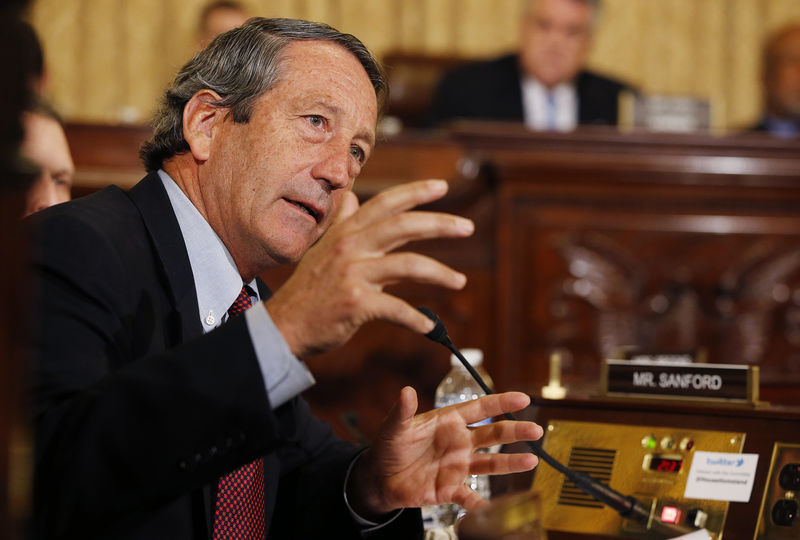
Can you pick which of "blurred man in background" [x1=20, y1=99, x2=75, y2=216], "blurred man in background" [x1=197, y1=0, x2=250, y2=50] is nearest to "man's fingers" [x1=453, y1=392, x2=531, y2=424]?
"blurred man in background" [x1=20, y1=99, x2=75, y2=216]

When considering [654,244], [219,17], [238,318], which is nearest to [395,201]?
[238,318]

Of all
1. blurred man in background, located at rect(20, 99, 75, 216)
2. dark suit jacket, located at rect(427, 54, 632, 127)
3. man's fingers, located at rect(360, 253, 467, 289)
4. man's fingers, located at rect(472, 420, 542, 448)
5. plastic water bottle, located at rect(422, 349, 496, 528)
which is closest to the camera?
man's fingers, located at rect(360, 253, 467, 289)

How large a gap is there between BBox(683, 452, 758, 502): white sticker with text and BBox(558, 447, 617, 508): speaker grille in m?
0.12

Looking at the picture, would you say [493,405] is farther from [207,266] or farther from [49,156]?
[49,156]

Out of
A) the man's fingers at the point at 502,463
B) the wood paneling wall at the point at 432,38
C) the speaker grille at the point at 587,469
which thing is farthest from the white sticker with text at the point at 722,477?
the wood paneling wall at the point at 432,38

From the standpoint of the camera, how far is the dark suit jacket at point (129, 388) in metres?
0.96

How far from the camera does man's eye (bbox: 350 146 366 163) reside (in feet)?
4.97

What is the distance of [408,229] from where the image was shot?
0.93 meters

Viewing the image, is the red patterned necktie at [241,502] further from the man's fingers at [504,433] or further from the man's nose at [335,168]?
the man's fingers at [504,433]

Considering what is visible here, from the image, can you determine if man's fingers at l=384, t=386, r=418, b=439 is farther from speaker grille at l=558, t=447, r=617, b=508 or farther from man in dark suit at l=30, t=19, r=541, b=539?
speaker grille at l=558, t=447, r=617, b=508

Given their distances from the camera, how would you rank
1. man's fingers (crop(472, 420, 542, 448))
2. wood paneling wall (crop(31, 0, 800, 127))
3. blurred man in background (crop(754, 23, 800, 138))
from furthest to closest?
1. wood paneling wall (crop(31, 0, 800, 127))
2. blurred man in background (crop(754, 23, 800, 138))
3. man's fingers (crop(472, 420, 542, 448))

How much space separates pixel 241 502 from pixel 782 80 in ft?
13.4

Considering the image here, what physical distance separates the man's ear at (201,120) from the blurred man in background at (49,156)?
1.49 ft

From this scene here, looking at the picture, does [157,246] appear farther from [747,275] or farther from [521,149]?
[747,275]
